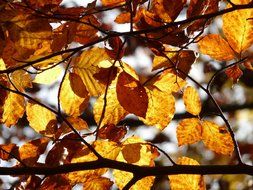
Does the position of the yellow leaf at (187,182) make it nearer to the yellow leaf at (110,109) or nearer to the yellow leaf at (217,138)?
the yellow leaf at (217,138)

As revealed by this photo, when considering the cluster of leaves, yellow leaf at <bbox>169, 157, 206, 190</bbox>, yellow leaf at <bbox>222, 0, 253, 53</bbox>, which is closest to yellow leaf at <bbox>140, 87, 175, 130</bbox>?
the cluster of leaves

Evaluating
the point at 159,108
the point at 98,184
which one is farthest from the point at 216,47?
the point at 98,184

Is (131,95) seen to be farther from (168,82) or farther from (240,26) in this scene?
(240,26)

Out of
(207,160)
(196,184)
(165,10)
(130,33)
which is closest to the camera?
(130,33)

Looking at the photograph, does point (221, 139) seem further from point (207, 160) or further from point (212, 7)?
point (207, 160)

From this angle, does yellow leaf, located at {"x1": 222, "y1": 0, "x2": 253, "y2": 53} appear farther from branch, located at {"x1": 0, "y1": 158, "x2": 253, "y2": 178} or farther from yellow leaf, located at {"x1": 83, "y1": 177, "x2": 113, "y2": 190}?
yellow leaf, located at {"x1": 83, "y1": 177, "x2": 113, "y2": 190}

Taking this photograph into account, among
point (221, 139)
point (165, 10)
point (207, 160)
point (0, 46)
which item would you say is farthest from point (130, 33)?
point (207, 160)
